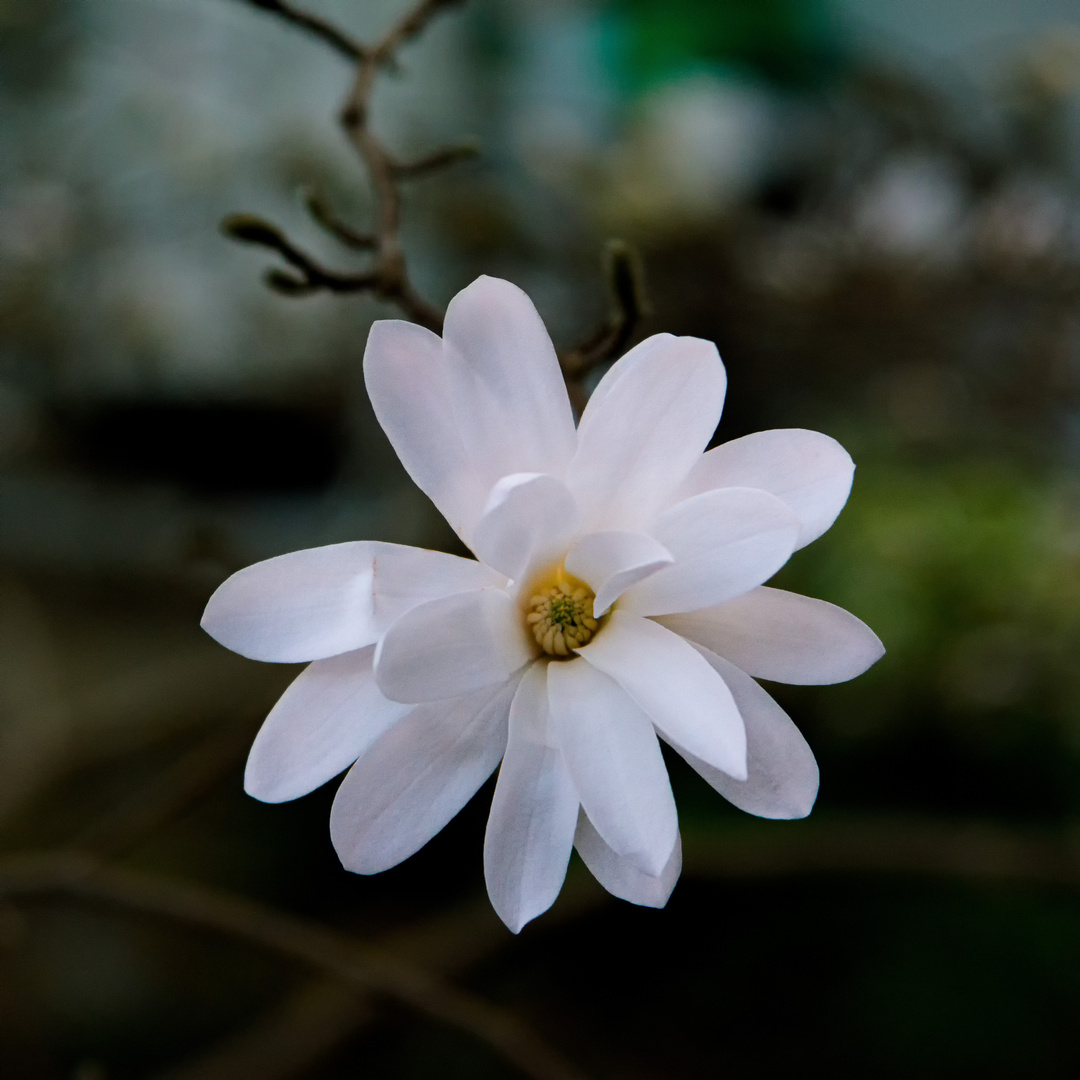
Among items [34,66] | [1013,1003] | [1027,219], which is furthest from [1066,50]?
[34,66]

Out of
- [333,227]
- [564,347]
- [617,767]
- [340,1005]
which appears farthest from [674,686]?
[564,347]

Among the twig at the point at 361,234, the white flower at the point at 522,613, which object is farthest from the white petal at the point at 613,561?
the twig at the point at 361,234

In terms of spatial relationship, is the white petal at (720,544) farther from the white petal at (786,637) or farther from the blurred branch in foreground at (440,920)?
the blurred branch in foreground at (440,920)

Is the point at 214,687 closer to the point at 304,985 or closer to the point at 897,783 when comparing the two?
the point at 304,985

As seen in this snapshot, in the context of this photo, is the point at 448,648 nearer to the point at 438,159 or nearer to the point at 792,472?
the point at 792,472

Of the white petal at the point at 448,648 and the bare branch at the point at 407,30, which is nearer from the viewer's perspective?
the white petal at the point at 448,648

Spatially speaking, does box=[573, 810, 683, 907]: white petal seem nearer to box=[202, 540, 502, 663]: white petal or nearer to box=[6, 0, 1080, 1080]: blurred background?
box=[202, 540, 502, 663]: white petal
